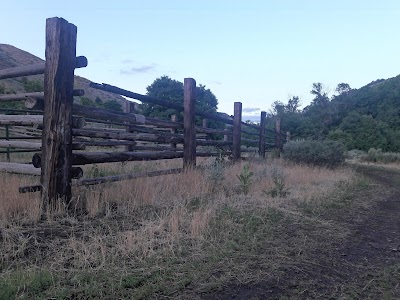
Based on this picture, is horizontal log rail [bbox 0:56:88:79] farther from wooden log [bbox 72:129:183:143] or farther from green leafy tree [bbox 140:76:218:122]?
green leafy tree [bbox 140:76:218:122]

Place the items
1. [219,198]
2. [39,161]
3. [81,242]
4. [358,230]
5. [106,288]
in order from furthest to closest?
[219,198], [358,230], [39,161], [81,242], [106,288]

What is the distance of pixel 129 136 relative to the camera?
260 inches

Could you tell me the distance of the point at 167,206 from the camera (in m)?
5.52

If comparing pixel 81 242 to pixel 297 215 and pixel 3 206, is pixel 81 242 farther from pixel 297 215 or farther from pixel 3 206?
pixel 297 215

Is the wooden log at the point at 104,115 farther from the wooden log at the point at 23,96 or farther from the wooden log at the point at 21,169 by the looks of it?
the wooden log at the point at 21,169

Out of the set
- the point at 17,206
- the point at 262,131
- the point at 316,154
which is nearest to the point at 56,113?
the point at 17,206

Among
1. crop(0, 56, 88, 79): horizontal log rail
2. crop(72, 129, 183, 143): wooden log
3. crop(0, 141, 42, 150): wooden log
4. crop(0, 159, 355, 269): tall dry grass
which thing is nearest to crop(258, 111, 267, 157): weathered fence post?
crop(72, 129, 183, 143): wooden log

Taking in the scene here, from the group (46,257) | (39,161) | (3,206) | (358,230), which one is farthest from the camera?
(358,230)

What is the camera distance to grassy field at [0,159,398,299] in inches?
119

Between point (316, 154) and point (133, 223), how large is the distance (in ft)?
35.6

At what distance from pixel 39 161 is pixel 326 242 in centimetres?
395

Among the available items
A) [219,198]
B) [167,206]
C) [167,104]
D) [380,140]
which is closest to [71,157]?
[167,206]

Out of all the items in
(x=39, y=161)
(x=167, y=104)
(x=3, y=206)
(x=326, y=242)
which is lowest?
(x=326, y=242)

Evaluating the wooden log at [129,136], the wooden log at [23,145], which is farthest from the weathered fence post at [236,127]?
the wooden log at [23,145]
